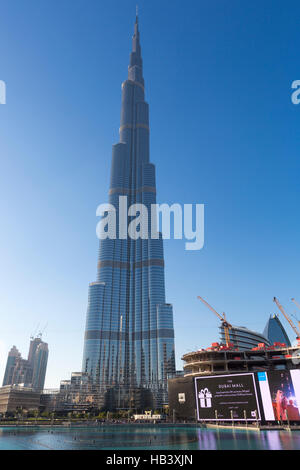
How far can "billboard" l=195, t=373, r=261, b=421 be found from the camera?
316 feet

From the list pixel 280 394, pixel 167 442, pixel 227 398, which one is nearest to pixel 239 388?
pixel 227 398

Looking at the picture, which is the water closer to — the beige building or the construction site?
the construction site

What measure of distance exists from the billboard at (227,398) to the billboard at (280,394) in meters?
3.00

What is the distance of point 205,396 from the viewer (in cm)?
10731

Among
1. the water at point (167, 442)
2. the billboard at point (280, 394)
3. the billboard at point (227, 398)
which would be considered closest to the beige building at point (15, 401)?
the billboard at point (227, 398)

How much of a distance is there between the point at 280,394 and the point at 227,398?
681 inches

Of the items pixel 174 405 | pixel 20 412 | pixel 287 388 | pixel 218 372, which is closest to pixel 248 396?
pixel 287 388

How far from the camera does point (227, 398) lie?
101500 mm

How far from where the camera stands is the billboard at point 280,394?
91.5 metres

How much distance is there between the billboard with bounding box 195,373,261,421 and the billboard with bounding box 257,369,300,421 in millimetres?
3002

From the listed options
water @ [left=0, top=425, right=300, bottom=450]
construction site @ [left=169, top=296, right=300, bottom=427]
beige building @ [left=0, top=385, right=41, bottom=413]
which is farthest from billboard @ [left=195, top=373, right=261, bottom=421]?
beige building @ [left=0, top=385, right=41, bottom=413]
